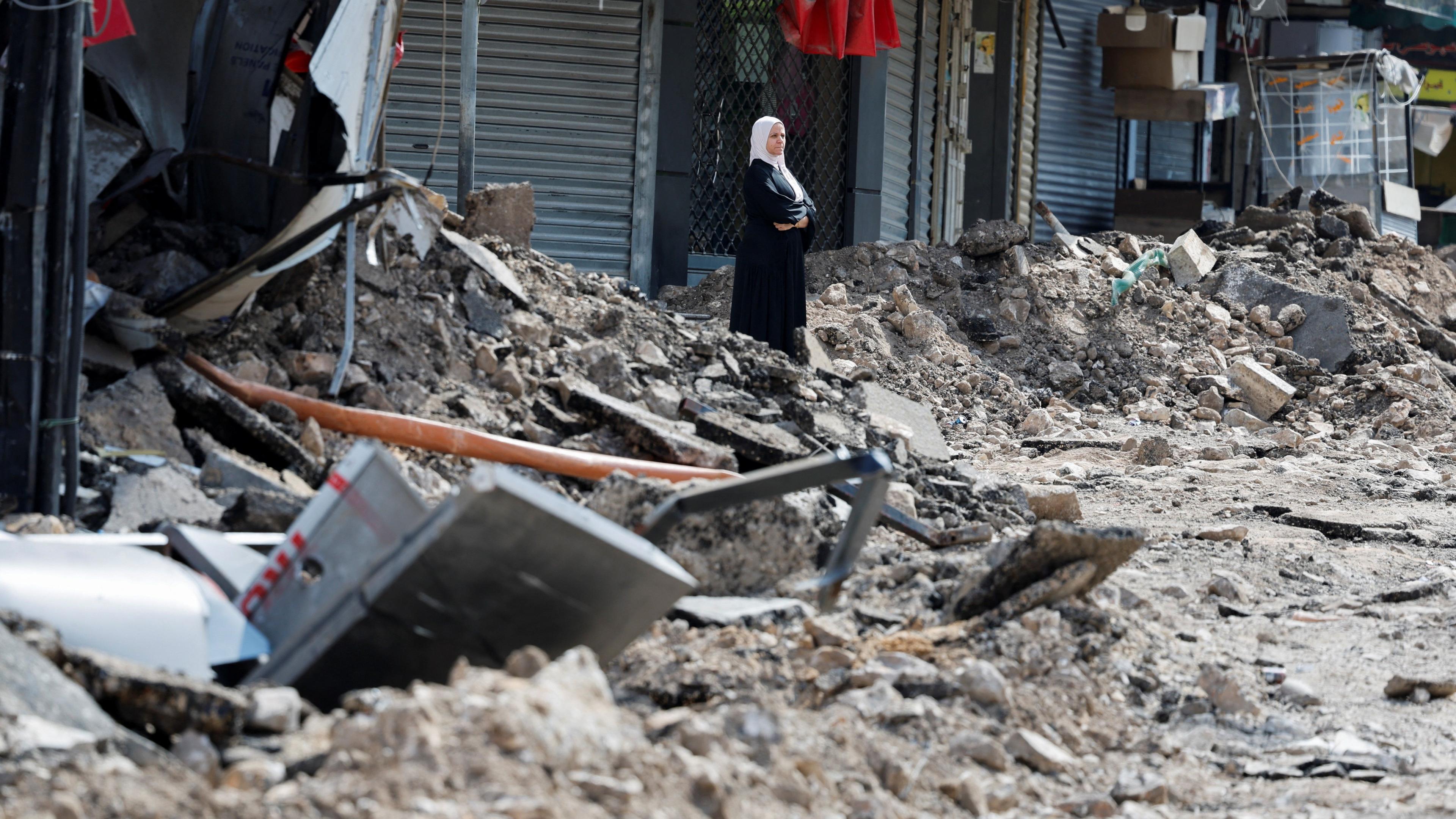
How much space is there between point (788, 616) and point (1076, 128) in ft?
40.9

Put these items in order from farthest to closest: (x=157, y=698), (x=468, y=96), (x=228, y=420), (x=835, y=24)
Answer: (x=835, y=24), (x=468, y=96), (x=228, y=420), (x=157, y=698)

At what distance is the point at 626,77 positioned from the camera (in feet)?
35.4

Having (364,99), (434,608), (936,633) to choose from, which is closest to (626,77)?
(364,99)

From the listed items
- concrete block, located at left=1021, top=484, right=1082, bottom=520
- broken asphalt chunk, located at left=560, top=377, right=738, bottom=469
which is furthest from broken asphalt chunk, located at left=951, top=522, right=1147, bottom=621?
concrete block, located at left=1021, top=484, right=1082, bottom=520

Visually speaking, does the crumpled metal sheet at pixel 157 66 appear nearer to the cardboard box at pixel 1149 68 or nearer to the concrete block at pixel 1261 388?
the concrete block at pixel 1261 388

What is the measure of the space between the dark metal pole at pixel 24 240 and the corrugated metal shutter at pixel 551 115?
678cm

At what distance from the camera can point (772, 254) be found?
27.1 ft

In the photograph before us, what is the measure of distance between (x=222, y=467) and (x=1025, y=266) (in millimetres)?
8203

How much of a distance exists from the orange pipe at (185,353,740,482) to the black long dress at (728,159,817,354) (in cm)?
350

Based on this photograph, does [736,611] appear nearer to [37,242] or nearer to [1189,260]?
[37,242]

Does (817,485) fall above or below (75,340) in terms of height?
below

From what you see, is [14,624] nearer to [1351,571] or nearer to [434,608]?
[434,608]

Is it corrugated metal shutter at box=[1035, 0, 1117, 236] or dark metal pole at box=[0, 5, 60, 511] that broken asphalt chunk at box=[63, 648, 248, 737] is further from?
corrugated metal shutter at box=[1035, 0, 1117, 236]

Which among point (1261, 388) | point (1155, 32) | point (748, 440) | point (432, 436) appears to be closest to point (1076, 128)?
point (1155, 32)
